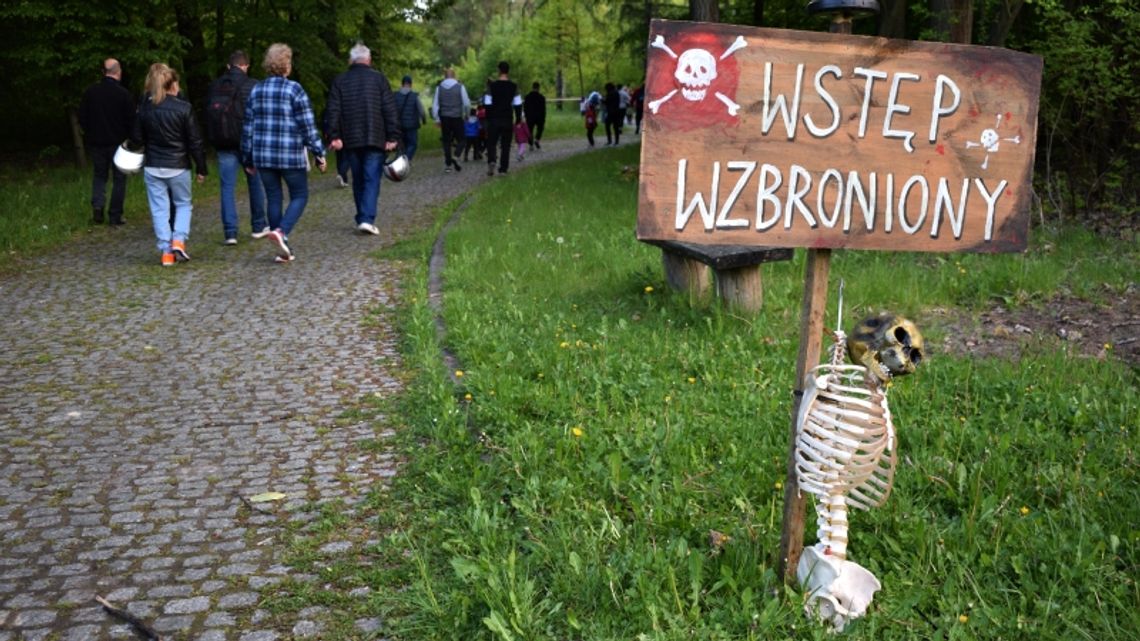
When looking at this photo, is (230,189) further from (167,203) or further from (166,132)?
(166,132)

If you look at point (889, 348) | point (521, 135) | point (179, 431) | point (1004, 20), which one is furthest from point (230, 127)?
point (521, 135)

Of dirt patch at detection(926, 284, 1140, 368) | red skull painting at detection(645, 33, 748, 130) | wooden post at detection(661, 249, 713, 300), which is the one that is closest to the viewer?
red skull painting at detection(645, 33, 748, 130)

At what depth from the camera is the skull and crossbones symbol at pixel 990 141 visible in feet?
10.9

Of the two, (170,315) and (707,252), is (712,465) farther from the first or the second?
(170,315)

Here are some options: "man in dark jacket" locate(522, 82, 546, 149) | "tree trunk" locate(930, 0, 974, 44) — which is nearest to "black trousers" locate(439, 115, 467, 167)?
"man in dark jacket" locate(522, 82, 546, 149)

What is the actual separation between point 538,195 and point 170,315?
7.11 meters

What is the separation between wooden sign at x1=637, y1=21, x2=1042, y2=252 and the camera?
10.3 ft

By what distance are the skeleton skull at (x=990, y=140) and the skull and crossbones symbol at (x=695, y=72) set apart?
2.78 ft

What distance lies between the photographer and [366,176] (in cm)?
1224

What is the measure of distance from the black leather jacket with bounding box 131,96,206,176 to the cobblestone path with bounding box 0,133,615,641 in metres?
1.09

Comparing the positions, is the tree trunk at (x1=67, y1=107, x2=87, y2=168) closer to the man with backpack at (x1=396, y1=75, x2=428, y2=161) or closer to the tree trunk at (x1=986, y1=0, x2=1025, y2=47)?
the man with backpack at (x1=396, y1=75, x2=428, y2=161)

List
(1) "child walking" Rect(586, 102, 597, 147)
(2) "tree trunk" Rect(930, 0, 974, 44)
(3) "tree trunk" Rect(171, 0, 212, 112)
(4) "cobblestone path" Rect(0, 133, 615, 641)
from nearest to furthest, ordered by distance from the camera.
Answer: (4) "cobblestone path" Rect(0, 133, 615, 641) < (2) "tree trunk" Rect(930, 0, 974, 44) < (3) "tree trunk" Rect(171, 0, 212, 112) < (1) "child walking" Rect(586, 102, 597, 147)

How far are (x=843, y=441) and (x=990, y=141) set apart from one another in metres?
1.09

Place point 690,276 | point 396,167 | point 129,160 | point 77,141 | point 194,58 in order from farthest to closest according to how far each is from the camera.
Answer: point 194,58 < point 77,141 < point 396,167 < point 129,160 < point 690,276
